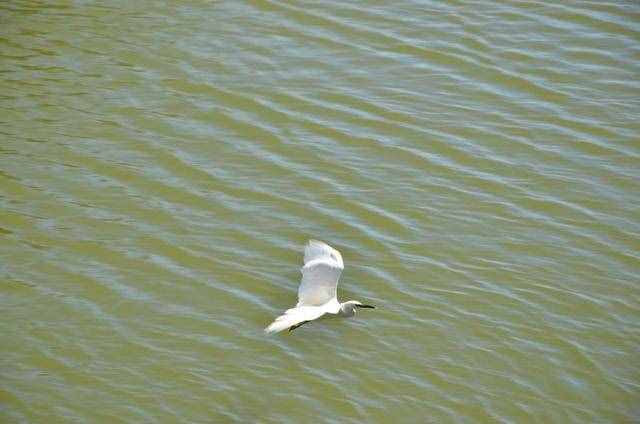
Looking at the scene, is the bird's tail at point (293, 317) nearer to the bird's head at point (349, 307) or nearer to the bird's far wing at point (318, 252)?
the bird's head at point (349, 307)

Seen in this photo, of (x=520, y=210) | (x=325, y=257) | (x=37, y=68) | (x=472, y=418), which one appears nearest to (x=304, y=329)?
(x=325, y=257)

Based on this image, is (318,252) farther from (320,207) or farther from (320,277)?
(320,207)

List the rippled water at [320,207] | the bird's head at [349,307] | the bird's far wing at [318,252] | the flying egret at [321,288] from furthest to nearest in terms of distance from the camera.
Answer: the bird's far wing at [318,252] < the bird's head at [349,307] < the flying egret at [321,288] < the rippled water at [320,207]

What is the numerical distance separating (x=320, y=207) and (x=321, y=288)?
1.23 meters

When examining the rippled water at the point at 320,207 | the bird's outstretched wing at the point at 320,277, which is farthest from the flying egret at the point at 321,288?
the rippled water at the point at 320,207

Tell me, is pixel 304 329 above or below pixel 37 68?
below

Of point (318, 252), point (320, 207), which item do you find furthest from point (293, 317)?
point (320, 207)

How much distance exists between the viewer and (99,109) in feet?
31.3

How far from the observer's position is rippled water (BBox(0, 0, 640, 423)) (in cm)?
695

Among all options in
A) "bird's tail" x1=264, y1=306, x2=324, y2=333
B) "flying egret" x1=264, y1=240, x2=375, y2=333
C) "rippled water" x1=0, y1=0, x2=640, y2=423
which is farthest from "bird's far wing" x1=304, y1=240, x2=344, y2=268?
"bird's tail" x1=264, y1=306, x2=324, y2=333

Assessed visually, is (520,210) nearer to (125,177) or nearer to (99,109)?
(125,177)

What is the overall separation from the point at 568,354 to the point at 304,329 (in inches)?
72.8

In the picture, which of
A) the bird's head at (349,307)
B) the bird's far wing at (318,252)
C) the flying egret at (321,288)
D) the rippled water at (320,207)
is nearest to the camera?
the rippled water at (320,207)

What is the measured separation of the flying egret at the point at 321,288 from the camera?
284 inches
